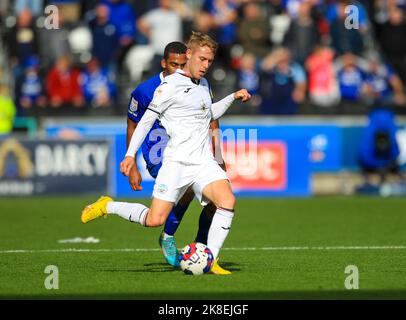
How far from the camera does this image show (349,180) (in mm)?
22875

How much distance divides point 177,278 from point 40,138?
11686mm

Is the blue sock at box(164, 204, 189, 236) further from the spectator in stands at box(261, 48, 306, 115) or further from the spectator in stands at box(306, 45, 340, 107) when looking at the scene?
the spectator in stands at box(306, 45, 340, 107)

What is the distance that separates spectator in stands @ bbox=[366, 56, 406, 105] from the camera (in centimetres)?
2414

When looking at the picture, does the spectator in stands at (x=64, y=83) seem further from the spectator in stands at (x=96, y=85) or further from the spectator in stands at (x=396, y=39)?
the spectator in stands at (x=396, y=39)

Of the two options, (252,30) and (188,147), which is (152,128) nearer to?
(188,147)

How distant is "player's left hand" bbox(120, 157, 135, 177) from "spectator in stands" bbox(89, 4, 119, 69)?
14921mm

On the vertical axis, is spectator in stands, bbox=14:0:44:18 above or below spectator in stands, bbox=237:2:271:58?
above

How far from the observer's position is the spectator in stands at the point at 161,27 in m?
24.2

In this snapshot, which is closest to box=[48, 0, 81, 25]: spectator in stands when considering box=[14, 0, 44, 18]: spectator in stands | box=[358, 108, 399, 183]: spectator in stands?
box=[14, 0, 44, 18]: spectator in stands

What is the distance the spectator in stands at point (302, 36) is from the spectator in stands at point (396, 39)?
170 centimetres

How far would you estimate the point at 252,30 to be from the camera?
971 inches

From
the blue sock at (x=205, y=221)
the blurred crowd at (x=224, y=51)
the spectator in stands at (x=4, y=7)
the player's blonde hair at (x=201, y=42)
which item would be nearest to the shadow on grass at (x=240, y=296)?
the blue sock at (x=205, y=221)

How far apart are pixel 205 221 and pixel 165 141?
0.90 meters

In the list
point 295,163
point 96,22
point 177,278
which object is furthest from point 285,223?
point 96,22
